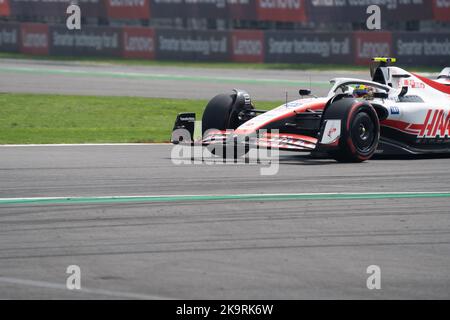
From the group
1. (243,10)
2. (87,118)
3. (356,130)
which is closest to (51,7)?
(243,10)

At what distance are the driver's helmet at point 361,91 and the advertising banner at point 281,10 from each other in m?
19.0

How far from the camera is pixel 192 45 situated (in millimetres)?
34312

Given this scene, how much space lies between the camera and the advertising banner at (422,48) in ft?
99.8

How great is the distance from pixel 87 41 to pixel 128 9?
1.92 meters

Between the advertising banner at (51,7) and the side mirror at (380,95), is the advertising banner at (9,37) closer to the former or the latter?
the advertising banner at (51,7)

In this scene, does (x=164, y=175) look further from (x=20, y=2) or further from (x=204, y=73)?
(x=20, y=2)

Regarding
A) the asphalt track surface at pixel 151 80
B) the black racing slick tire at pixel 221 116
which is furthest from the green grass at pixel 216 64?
the black racing slick tire at pixel 221 116

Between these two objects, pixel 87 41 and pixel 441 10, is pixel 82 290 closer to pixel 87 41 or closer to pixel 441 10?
pixel 441 10

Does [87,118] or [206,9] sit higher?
[206,9]

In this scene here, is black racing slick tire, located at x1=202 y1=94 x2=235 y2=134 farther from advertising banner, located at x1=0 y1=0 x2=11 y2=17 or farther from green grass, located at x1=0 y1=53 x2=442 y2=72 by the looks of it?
advertising banner, located at x1=0 y1=0 x2=11 y2=17

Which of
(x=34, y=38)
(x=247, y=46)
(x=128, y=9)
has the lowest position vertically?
(x=247, y=46)

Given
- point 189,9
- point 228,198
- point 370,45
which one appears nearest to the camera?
point 228,198

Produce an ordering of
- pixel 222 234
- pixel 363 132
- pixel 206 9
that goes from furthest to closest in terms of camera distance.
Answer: pixel 206 9, pixel 363 132, pixel 222 234
